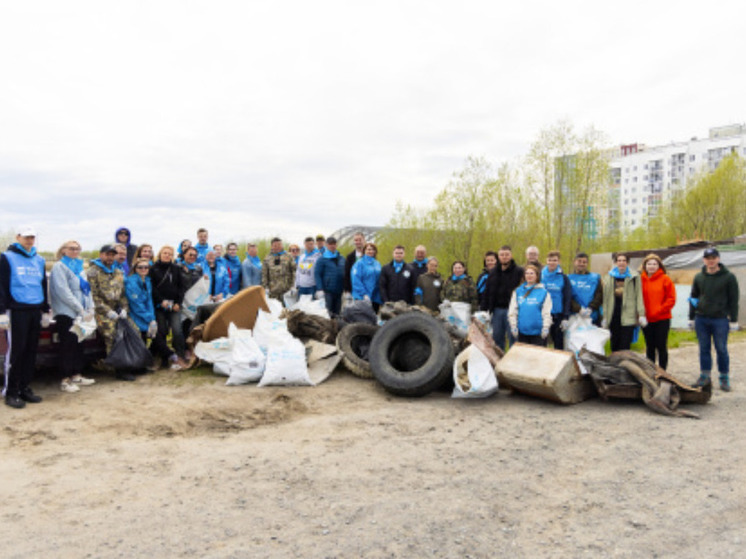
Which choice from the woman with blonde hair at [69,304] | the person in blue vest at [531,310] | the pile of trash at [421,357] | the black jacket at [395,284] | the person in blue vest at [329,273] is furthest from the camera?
the person in blue vest at [329,273]

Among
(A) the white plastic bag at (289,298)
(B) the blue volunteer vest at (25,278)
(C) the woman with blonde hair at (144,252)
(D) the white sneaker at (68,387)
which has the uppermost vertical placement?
(C) the woman with blonde hair at (144,252)

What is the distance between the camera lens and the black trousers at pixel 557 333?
7.41 metres

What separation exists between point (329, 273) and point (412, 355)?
2.63m

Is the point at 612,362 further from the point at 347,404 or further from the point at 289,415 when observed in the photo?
the point at 289,415

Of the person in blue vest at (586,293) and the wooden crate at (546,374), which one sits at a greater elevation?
the person in blue vest at (586,293)

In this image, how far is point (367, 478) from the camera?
13.1 feet

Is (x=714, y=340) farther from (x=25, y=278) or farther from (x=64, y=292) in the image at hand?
(x=25, y=278)

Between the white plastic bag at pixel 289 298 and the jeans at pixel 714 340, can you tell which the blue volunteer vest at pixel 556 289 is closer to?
the jeans at pixel 714 340

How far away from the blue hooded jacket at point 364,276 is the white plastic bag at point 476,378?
9.40ft

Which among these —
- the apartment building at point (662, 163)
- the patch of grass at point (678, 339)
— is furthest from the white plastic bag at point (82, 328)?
the apartment building at point (662, 163)

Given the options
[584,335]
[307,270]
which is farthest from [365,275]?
[584,335]

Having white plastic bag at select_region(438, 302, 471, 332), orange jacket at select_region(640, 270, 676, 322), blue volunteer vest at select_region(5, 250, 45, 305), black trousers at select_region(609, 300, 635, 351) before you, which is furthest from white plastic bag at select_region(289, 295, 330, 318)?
orange jacket at select_region(640, 270, 676, 322)

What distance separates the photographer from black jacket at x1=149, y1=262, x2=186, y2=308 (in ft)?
24.9

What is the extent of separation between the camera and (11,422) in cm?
533
